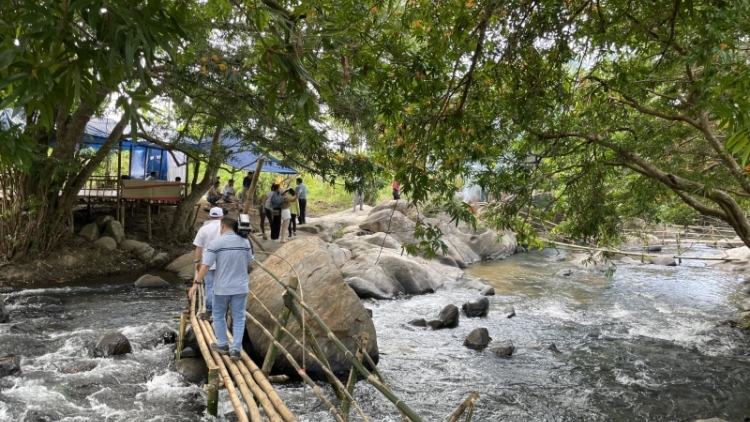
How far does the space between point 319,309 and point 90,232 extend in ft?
32.3

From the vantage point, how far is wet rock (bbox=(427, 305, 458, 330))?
10.9 metres

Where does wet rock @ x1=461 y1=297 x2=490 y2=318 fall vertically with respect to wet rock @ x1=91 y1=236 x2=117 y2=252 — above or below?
below

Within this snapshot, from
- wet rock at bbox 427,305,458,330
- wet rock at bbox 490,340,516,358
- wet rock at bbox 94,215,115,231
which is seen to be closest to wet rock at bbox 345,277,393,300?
wet rock at bbox 427,305,458,330

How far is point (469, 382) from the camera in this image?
320 inches

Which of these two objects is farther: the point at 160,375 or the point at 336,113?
the point at 336,113

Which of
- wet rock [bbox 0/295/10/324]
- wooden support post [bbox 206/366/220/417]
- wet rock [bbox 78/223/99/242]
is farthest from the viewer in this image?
wet rock [bbox 78/223/99/242]

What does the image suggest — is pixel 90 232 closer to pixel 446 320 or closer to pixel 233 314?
pixel 446 320

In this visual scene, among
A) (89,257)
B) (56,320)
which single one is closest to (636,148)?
(56,320)

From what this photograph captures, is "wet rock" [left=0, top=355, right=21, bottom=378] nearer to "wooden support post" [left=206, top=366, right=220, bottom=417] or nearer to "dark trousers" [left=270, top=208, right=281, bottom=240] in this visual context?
"wooden support post" [left=206, top=366, right=220, bottom=417]

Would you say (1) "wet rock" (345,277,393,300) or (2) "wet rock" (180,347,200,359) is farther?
(1) "wet rock" (345,277,393,300)

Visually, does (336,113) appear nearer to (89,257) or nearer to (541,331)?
(541,331)

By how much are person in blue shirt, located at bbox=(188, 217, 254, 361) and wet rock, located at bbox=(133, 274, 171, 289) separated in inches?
289

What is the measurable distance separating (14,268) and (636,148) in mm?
12764

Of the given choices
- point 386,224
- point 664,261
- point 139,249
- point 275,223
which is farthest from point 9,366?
point 664,261
